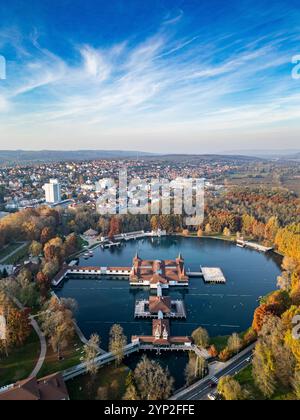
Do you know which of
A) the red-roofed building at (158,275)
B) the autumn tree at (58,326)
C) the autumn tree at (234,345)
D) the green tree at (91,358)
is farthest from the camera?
the red-roofed building at (158,275)

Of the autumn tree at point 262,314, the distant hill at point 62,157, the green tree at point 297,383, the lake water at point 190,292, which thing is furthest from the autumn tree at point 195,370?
the distant hill at point 62,157

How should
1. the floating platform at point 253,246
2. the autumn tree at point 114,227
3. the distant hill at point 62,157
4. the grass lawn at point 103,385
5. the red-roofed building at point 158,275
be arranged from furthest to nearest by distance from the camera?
the distant hill at point 62,157
the autumn tree at point 114,227
the floating platform at point 253,246
the red-roofed building at point 158,275
the grass lawn at point 103,385

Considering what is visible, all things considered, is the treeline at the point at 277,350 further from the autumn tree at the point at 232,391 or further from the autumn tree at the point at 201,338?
the autumn tree at the point at 201,338

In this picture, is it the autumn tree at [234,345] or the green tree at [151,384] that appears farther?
the autumn tree at [234,345]

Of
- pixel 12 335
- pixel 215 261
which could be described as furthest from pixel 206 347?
pixel 215 261

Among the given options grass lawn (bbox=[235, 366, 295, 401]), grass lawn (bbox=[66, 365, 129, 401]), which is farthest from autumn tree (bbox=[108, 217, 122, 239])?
grass lawn (bbox=[235, 366, 295, 401])

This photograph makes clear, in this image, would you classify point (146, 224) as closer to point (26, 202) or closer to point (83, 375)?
point (26, 202)
